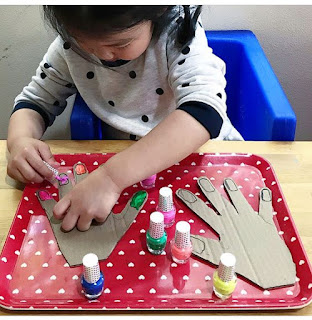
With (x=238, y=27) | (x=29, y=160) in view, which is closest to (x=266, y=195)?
(x=29, y=160)

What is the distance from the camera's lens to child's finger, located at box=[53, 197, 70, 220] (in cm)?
60

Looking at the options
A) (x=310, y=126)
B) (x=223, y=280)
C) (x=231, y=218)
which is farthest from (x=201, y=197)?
(x=310, y=126)

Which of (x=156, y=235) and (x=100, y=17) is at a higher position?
(x=100, y=17)

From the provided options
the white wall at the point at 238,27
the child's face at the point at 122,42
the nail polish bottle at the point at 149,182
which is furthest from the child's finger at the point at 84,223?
the white wall at the point at 238,27

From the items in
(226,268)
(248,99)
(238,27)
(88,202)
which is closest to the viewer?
(226,268)

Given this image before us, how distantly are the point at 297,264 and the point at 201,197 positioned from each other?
0.16 m

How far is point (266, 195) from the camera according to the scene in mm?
632

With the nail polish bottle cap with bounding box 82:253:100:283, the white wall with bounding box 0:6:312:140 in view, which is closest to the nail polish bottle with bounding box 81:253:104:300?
the nail polish bottle cap with bounding box 82:253:100:283

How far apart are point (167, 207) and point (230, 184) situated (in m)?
0.11

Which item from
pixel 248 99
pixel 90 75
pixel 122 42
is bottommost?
pixel 248 99

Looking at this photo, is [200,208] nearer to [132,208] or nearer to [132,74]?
[132,208]

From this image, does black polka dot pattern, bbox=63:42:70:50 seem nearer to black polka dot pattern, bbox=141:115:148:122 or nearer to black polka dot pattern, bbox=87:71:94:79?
black polka dot pattern, bbox=87:71:94:79

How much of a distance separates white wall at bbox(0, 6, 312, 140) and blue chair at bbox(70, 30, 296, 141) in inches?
1.7
